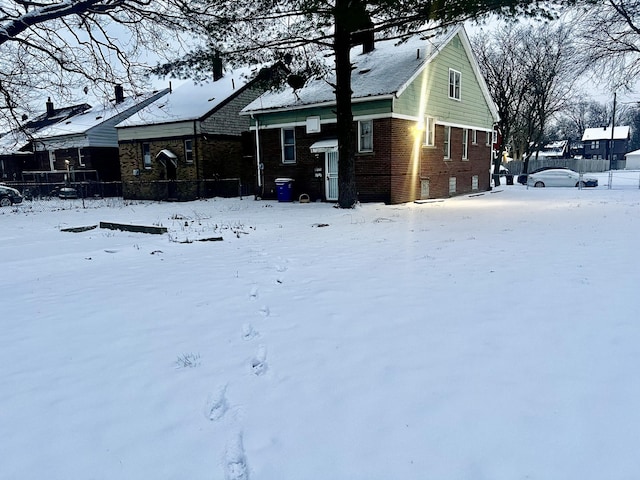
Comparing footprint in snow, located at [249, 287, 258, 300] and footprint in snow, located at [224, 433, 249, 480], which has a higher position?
footprint in snow, located at [249, 287, 258, 300]

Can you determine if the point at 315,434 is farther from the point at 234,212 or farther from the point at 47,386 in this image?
the point at 234,212

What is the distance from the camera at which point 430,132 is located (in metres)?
19.7

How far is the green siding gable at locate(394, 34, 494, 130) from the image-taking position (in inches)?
711

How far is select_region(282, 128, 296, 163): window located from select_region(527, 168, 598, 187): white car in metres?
17.8

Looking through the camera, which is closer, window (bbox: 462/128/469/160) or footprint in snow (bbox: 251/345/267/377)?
footprint in snow (bbox: 251/345/267/377)

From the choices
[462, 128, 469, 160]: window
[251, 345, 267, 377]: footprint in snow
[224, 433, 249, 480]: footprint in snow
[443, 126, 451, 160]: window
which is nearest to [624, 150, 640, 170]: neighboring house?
[462, 128, 469, 160]: window

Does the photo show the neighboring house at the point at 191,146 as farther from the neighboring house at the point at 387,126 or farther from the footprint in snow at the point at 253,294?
the footprint in snow at the point at 253,294

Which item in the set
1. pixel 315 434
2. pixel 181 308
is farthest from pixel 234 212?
pixel 315 434

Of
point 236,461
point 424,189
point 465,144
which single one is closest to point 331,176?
point 424,189

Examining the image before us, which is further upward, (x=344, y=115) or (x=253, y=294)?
(x=344, y=115)

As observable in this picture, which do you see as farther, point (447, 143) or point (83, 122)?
point (83, 122)

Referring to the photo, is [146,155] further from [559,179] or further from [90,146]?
[559,179]

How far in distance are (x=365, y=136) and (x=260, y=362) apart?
15.2m

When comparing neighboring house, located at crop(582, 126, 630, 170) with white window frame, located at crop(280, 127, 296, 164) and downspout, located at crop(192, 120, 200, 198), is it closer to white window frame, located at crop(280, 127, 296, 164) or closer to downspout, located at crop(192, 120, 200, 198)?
white window frame, located at crop(280, 127, 296, 164)
